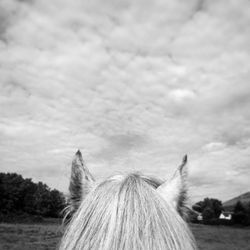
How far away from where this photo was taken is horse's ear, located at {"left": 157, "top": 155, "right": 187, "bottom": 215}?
79.2 inches

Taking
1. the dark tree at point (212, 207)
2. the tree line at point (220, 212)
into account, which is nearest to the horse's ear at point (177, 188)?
the tree line at point (220, 212)

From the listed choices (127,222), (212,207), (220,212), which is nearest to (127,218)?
(127,222)

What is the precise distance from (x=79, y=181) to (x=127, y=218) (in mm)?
537

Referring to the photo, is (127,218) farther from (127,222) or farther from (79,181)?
(79,181)

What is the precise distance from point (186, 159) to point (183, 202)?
0.31 metres

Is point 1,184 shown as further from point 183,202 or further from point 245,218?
point 183,202

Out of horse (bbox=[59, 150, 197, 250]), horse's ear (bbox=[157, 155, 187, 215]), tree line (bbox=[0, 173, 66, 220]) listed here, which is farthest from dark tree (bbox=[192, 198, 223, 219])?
horse (bbox=[59, 150, 197, 250])

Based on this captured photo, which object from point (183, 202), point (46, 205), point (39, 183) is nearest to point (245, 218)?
point (46, 205)

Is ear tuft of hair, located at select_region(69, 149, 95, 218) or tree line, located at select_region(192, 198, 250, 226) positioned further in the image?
tree line, located at select_region(192, 198, 250, 226)

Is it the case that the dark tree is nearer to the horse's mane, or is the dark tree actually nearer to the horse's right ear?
the horse's right ear

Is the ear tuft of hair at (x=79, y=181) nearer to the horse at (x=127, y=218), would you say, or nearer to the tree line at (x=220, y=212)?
the horse at (x=127, y=218)

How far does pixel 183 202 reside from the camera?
6.91ft

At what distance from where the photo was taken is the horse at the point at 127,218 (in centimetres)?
157

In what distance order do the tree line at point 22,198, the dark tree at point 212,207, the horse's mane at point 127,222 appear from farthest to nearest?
1. the dark tree at point 212,207
2. the tree line at point 22,198
3. the horse's mane at point 127,222
